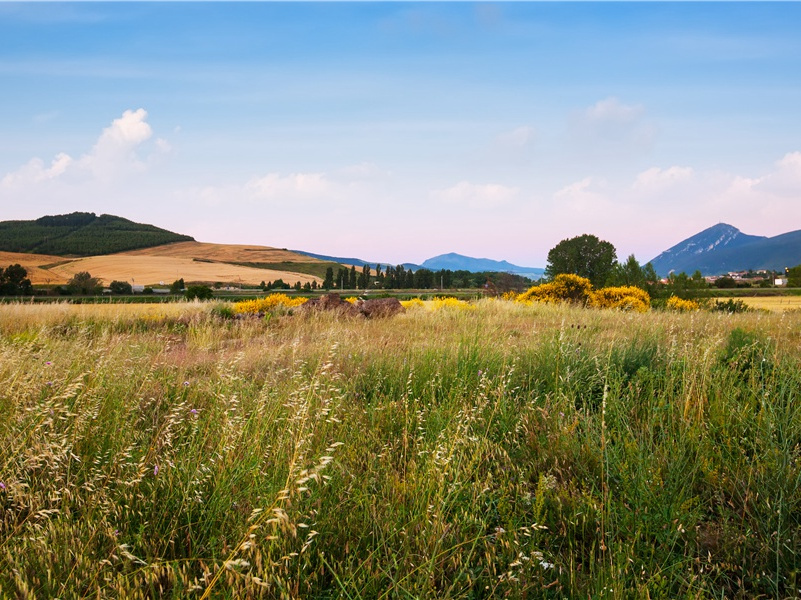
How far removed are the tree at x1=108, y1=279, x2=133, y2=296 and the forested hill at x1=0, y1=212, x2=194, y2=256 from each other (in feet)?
182

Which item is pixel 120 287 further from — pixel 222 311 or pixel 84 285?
pixel 222 311

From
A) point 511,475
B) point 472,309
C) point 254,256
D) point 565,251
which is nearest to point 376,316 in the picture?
point 472,309

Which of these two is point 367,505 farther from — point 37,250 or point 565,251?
point 37,250

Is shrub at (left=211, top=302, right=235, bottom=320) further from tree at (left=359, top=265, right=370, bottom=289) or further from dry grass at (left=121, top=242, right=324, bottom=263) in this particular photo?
dry grass at (left=121, top=242, right=324, bottom=263)

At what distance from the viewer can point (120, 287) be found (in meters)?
65.4

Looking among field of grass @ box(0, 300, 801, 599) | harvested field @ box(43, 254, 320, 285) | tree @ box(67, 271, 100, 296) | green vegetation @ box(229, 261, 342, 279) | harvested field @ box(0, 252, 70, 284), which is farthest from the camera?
green vegetation @ box(229, 261, 342, 279)

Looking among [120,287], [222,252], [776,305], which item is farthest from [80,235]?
[776,305]

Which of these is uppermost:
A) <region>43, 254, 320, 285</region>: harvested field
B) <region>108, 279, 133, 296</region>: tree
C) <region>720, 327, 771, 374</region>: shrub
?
<region>43, 254, 320, 285</region>: harvested field

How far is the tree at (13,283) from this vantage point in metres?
41.9

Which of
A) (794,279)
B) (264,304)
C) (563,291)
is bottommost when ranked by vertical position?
(264,304)

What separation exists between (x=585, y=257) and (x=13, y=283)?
5372 cm

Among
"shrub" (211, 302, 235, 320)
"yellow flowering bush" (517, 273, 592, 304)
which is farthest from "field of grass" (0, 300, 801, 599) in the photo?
"yellow flowering bush" (517, 273, 592, 304)

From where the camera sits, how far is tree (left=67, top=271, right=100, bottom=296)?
53.8 metres

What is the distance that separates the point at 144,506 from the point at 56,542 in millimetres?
392
